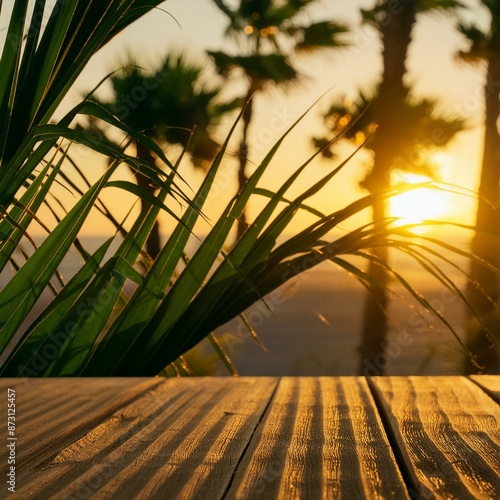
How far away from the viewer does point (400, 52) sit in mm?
9211

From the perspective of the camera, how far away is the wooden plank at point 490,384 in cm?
128

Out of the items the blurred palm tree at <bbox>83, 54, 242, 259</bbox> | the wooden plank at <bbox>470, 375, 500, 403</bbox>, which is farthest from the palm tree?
the wooden plank at <bbox>470, 375, 500, 403</bbox>

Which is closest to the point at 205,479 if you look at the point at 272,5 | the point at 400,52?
the point at 400,52

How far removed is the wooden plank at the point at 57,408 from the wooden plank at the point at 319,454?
0.78 feet

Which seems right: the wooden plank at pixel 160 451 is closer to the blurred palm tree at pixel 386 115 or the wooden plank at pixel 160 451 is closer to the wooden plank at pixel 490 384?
the wooden plank at pixel 490 384

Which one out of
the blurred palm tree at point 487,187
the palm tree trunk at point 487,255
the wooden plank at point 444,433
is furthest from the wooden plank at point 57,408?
the palm tree trunk at point 487,255

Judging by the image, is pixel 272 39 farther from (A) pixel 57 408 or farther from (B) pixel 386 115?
(A) pixel 57 408

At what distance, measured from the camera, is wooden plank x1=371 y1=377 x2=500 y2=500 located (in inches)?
30.1

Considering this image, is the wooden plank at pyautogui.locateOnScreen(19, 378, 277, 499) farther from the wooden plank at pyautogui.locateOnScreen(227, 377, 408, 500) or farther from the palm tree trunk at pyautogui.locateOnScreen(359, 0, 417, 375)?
the palm tree trunk at pyautogui.locateOnScreen(359, 0, 417, 375)

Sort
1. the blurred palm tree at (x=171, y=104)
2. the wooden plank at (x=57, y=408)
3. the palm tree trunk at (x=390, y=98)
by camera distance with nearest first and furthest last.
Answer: the wooden plank at (x=57, y=408) → the palm tree trunk at (x=390, y=98) → the blurred palm tree at (x=171, y=104)

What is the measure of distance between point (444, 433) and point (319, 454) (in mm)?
211

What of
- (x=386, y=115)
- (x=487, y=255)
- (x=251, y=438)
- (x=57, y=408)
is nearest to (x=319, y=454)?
(x=251, y=438)

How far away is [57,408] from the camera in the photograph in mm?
1146

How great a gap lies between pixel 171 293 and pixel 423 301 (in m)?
0.46
